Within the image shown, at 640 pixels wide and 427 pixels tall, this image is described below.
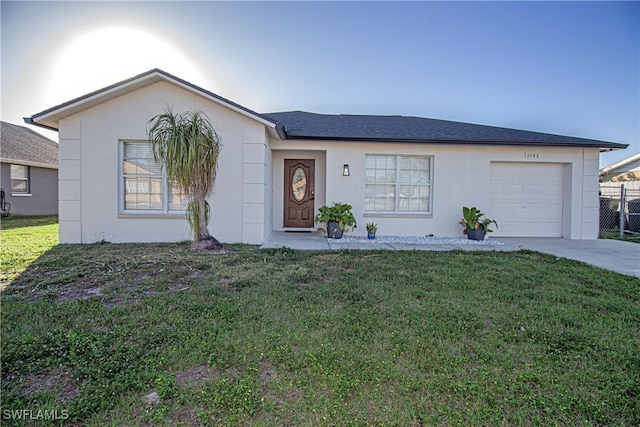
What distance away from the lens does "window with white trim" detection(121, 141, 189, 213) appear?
8.21 m

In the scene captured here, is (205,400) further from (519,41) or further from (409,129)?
(519,41)

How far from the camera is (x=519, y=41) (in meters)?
11.9

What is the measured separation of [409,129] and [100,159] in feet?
28.2

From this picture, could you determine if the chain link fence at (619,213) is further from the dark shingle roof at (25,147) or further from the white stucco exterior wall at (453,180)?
the dark shingle roof at (25,147)

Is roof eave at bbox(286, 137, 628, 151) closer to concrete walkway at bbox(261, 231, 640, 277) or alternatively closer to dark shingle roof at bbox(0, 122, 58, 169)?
concrete walkway at bbox(261, 231, 640, 277)

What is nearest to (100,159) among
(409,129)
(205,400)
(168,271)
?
(168,271)

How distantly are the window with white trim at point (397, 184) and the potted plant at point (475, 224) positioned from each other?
3.52 ft

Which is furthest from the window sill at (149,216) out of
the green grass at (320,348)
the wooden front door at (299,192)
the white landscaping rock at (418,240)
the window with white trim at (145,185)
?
the white landscaping rock at (418,240)

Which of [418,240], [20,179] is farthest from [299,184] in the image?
[20,179]

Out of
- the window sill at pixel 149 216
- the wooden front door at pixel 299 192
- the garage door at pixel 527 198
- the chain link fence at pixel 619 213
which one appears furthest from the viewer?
the wooden front door at pixel 299 192

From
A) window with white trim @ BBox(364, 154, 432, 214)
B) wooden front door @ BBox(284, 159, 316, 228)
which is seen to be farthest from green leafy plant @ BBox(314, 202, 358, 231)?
wooden front door @ BBox(284, 159, 316, 228)

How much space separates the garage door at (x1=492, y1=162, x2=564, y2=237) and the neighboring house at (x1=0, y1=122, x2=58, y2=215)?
63.6 feet

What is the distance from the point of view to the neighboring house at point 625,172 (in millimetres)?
14888

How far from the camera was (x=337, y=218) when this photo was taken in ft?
Result: 29.7
